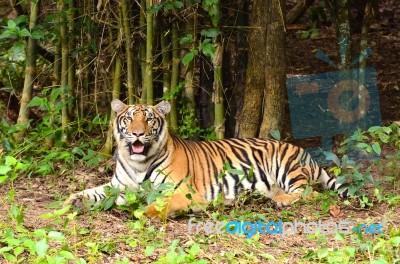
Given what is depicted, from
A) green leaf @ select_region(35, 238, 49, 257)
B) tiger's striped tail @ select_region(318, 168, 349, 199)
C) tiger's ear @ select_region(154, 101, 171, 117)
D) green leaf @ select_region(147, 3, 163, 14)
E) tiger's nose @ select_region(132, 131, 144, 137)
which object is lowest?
tiger's striped tail @ select_region(318, 168, 349, 199)

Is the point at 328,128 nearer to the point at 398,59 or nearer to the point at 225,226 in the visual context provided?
the point at 398,59

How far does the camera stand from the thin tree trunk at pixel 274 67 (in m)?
7.02

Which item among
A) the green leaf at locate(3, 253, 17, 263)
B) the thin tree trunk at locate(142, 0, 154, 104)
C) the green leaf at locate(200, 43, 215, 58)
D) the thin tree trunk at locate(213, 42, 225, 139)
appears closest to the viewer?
the green leaf at locate(3, 253, 17, 263)

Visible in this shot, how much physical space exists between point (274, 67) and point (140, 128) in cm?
148

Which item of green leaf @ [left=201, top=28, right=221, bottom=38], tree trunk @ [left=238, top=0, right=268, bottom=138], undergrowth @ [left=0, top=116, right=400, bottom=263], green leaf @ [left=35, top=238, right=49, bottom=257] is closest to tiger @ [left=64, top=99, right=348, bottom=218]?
undergrowth @ [left=0, top=116, right=400, bottom=263]

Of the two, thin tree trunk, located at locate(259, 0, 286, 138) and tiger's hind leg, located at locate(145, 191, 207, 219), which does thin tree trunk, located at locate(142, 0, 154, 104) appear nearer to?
thin tree trunk, located at locate(259, 0, 286, 138)

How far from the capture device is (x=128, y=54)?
23.2 ft

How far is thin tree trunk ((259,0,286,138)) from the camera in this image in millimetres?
7016

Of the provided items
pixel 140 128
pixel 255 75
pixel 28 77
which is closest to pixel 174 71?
pixel 255 75

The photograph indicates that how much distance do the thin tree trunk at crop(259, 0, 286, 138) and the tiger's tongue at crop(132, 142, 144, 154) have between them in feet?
4.36

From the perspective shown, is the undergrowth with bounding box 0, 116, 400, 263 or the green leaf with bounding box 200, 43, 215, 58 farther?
the green leaf with bounding box 200, 43, 215, 58

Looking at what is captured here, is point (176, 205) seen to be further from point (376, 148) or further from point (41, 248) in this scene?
point (41, 248)

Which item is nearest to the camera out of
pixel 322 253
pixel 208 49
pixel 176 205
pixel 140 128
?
pixel 322 253

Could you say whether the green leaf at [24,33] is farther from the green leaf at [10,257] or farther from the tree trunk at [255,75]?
the green leaf at [10,257]
